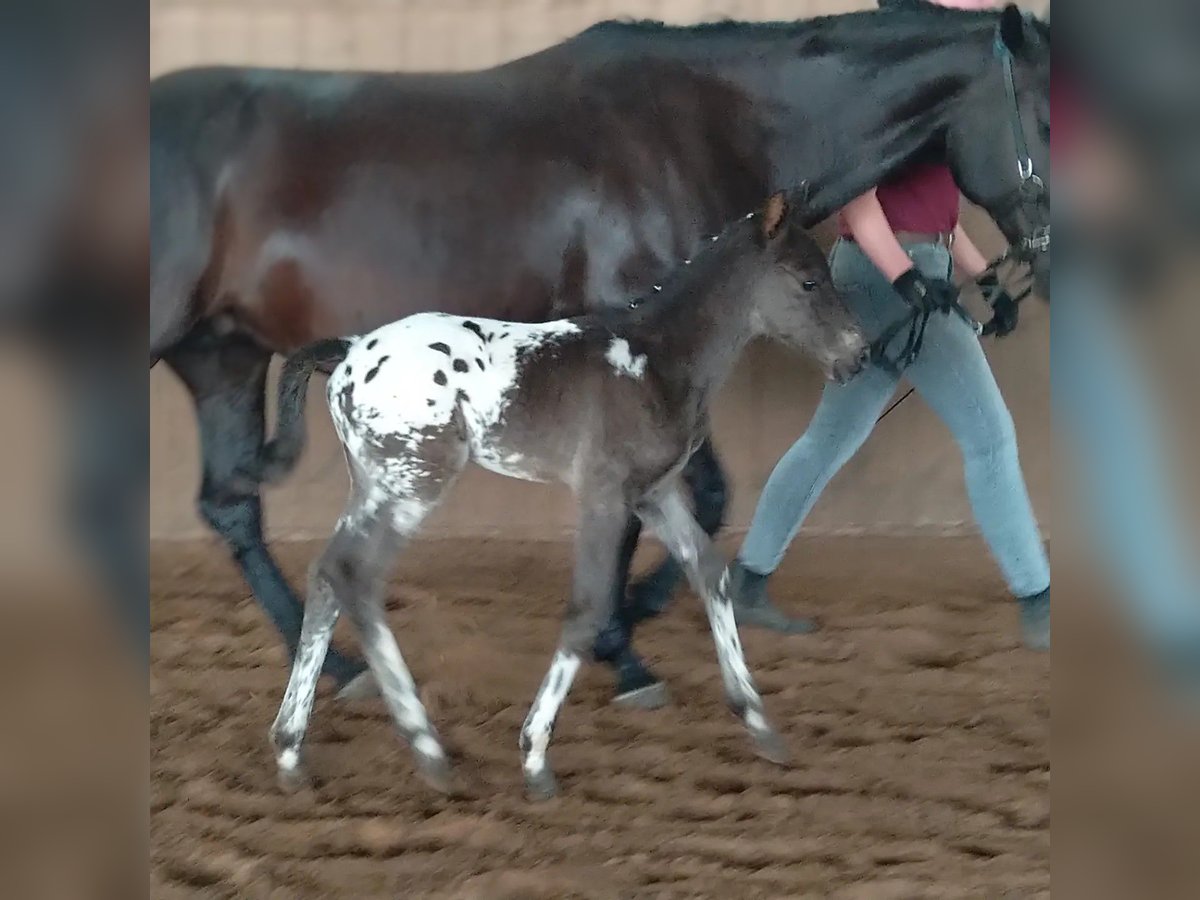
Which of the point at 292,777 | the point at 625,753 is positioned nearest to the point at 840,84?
the point at 625,753

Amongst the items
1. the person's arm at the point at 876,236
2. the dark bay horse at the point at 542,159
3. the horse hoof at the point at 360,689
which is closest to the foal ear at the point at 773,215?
the dark bay horse at the point at 542,159

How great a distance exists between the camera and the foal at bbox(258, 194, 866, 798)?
1170mm

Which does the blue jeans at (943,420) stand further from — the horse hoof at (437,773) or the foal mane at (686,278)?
the horse hoof at (437,773)

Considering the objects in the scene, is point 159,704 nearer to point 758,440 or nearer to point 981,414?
point 758,440

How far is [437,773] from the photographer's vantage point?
4.22ft

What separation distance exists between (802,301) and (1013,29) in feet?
1.61

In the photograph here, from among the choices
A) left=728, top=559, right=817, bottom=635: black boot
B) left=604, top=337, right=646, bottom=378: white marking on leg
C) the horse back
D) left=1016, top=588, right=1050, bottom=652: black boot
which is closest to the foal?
left=604, top=337, right=646, bottom=378: white marking on leg

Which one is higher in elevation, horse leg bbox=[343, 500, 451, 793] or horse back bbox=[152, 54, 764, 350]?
horse back bbox=[152, 54, 764, 350]

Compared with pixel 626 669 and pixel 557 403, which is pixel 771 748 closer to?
pixel 626 669

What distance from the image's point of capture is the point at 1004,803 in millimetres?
1260
